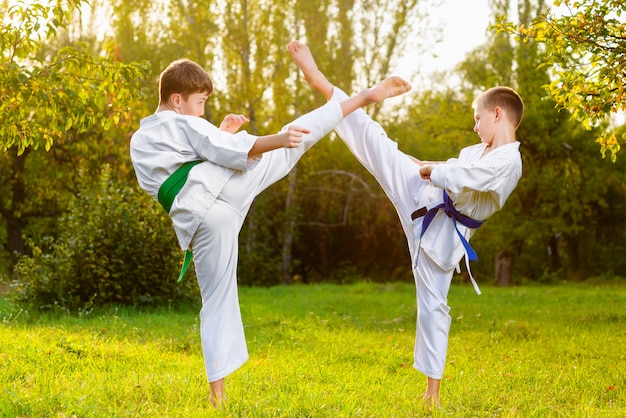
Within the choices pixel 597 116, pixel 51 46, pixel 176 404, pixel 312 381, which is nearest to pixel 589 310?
pixel 597 116

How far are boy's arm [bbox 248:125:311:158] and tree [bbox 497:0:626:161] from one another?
3.53m

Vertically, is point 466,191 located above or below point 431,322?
above

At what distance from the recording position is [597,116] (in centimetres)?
664

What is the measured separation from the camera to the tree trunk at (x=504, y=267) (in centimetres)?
1848

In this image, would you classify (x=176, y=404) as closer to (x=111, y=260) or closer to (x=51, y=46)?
(x=111, y=260)

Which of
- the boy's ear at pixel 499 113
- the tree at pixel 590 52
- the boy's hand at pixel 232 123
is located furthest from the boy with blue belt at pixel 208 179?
the tree at pixel 590 52

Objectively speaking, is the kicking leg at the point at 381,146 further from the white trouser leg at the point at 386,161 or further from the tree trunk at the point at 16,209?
the tree trunk at the point at 16,209

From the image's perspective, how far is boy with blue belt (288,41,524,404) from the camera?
4457 mm

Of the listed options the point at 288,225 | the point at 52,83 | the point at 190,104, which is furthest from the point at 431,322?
the point at 288,225

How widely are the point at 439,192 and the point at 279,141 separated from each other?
1236 millimetres

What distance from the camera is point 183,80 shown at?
427 centimetres

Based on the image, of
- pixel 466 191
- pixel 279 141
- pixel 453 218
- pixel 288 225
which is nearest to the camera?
pixel 279 141

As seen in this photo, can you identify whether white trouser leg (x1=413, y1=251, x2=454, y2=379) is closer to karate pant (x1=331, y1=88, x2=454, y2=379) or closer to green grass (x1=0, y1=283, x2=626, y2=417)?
karate pant (x1=331, y1=88, x2=454, y2=379)

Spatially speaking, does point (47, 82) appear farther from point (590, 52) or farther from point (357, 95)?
point (590, 52)
